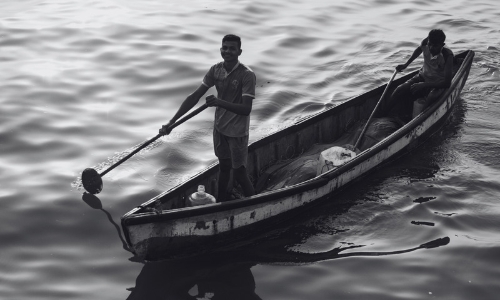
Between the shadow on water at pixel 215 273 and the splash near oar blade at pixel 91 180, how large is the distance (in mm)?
1418

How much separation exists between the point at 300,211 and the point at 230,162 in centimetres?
118

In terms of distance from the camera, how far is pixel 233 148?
7.21 meters

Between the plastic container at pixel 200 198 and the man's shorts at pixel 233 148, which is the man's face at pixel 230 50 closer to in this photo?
the man's shorts at pixel 233 148

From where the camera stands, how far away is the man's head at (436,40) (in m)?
9.52

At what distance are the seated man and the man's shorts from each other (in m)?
3.82

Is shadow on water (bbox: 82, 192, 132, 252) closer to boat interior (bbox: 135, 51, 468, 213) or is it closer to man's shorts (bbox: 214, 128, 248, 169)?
boat interior (bbox: 135, 51, 468, 213)

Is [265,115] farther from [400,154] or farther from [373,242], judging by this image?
[373,242]

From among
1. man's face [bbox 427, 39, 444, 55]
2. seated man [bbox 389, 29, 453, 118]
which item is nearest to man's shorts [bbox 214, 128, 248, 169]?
seated man [bbox 389, 29, 453, 118]

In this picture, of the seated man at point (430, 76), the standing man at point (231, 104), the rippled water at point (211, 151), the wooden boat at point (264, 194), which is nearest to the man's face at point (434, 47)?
the seated man at point (430, 76)

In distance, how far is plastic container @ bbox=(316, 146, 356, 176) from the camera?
27.3ft

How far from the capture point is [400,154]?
9586mm

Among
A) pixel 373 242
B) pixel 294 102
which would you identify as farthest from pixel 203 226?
pixel 294 102

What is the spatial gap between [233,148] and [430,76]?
4.27m

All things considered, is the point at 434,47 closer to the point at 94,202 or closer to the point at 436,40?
the point at 436,40
